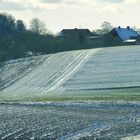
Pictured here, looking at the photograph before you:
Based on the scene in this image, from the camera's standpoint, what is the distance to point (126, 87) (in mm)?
49406

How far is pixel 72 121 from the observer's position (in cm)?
2834

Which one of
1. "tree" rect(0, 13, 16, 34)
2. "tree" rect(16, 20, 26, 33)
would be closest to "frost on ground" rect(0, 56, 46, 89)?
"tree" rect(0, 13, 16, 34)

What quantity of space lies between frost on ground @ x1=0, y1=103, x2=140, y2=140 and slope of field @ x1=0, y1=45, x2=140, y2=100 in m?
9.01

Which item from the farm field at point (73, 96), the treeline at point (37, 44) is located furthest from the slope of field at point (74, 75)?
the treeline at point (37, 44)

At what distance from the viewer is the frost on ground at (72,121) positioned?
78.2 ft

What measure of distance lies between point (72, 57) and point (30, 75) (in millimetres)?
10164

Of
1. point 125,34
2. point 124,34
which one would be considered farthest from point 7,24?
point 125,34

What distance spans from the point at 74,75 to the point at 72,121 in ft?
114

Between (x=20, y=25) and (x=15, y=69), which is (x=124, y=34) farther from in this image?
(x=15, y=69)

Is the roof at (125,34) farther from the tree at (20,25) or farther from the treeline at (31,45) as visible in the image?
the tree at (20,25)

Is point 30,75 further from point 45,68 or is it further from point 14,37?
point 14,37

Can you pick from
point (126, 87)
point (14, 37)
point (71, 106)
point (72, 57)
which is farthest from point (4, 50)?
point (71, 106)

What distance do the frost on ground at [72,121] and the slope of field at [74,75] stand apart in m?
9.01

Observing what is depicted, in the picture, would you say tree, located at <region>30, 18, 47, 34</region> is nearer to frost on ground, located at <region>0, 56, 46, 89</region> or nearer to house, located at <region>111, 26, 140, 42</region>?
house, located at <region>111, 26, 140, 42</region>
